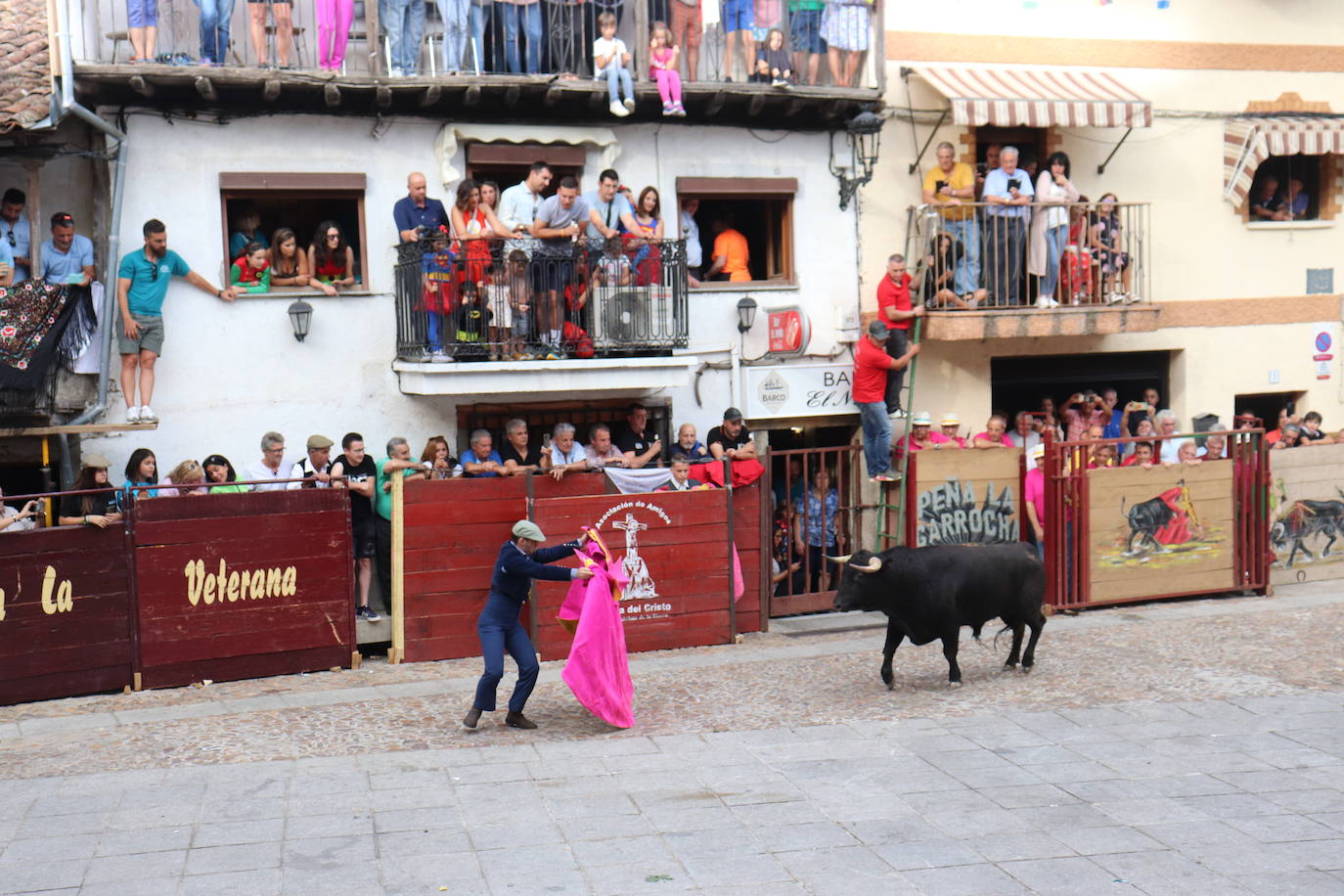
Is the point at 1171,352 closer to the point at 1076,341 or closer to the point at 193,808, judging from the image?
the point at 1076,341

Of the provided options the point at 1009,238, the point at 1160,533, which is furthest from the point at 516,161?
the point at 1160,533

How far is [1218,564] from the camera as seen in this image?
647 inches

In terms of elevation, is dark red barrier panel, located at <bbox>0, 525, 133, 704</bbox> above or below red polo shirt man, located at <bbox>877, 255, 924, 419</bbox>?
below

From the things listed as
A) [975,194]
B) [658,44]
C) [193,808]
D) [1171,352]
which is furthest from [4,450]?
[1171,352]

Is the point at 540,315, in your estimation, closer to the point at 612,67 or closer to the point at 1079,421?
the point at 612,67

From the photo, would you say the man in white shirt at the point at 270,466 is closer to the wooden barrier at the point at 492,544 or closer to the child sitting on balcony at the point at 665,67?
the wooden barrier at the point at 492,544

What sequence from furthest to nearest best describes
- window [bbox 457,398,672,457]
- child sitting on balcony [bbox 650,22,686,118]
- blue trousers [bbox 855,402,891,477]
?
1. blue trousers [bbox 855,402,891,477]
2. window [bbox 457,398,672,457]
3. child sitting on balcony [bbox 650,22,686,118]

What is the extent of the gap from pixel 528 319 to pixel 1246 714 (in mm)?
7527

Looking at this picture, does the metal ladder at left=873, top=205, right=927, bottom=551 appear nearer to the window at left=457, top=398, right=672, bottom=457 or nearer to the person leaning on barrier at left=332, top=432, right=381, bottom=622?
the window at left=457, top=398, right=672, bottom=457

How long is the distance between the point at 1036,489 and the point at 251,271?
332 inches

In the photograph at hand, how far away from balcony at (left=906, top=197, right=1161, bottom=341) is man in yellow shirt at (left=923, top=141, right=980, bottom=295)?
0.6 inches

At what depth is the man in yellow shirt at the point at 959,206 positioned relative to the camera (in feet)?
55.3

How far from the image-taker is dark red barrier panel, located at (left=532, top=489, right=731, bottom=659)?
1388 cm

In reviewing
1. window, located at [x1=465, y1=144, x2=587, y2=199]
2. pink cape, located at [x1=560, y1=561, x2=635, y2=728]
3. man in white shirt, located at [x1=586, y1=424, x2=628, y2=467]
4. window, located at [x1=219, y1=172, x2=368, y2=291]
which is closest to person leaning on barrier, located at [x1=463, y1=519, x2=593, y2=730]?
pink cape, located at [x1=560, y1=561, x2=635, y2=728]
